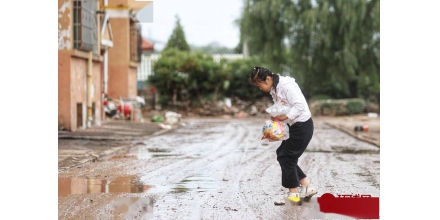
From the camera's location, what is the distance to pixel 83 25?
17.5 m

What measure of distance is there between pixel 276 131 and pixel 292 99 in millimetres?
368

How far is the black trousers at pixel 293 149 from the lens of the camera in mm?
7215

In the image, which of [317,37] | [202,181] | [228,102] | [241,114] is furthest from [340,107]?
[202,181]

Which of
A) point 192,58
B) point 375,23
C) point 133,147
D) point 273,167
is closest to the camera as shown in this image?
point 273,167

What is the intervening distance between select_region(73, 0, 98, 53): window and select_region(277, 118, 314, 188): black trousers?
11.0m

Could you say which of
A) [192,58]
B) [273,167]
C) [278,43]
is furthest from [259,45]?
[273,167]

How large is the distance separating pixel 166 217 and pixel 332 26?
2429 cm

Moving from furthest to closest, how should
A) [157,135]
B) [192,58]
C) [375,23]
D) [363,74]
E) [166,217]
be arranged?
[192,58] < [363,74] < [375,23] < [157,135] < [166,217]

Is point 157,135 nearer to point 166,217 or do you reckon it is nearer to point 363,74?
point 166,217

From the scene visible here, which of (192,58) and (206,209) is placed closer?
(206,209)

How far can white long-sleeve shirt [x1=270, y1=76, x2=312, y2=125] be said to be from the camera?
709 cm

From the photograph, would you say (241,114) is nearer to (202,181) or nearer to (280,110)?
(202,181)

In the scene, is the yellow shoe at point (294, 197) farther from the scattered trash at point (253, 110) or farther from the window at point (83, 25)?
the scattered trash at point (253, 110)

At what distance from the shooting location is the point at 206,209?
265 inches
